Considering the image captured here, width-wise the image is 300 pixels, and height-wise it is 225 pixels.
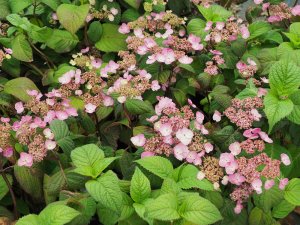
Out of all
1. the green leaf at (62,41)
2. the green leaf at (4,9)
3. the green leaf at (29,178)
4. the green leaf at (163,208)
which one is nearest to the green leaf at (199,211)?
the green leaf at (163,208)

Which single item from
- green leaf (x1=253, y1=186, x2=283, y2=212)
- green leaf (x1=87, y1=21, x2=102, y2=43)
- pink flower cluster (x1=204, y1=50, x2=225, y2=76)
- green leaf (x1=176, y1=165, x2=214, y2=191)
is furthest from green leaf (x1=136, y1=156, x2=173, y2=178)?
green leaf (x1=87, y1=21, x2=102, y2=43)

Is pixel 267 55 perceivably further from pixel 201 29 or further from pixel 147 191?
pixel 147 191

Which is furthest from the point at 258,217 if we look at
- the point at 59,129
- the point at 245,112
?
the point at 59,129

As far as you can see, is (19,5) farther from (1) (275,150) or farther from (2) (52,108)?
(1) (275,150)

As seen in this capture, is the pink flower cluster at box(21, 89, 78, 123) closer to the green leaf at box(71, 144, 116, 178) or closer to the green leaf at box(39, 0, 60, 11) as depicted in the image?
the green leaf at box(71, 144, 116, 178)

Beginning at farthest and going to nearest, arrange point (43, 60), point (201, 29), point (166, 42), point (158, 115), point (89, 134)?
point (43, 60), point (201, 29), point (166, 42), point (89, 134), point (158, 115)

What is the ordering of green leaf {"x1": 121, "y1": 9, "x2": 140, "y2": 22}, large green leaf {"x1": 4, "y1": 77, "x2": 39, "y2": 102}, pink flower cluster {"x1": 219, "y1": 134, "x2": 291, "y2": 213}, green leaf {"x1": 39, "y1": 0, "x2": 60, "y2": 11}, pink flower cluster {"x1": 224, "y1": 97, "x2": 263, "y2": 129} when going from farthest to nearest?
green leaf {"x1": 121, "y1": 9, "x2": 140, "y2": 22} < green leaf {"x1": 39, "y1": 0, "x2": 60, "y2": 11} < large green leaf {"x1": 4, "y1": 77, "x2": 39, "y2": 102} < pink flower cluster {"x1": 224, "y1": 97, "x2": 263, "y2": 129} < pink flower cluster {"x1": 219, "y1": 134, "x2": 291, "y2": 213}

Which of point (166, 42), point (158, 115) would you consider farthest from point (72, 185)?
point (166, 42)
